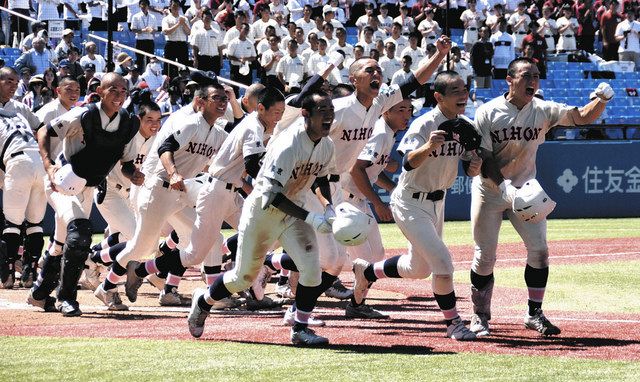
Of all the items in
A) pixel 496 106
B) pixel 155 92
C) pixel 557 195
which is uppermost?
pixel 496 106

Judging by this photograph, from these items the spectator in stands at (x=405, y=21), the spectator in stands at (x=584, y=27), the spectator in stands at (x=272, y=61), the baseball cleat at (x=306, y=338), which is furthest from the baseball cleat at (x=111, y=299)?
the spectator in stands at (x=584, y=27)

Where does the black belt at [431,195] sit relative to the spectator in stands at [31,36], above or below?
above

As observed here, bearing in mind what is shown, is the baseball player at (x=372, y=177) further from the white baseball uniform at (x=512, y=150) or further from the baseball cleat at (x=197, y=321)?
the baseball cleat at (x=197, y=321)

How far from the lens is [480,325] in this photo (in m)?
9.34

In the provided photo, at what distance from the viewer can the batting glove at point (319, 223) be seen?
820 cm

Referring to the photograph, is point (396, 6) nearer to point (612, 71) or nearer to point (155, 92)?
point (612, 71)

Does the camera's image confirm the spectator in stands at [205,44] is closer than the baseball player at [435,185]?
No

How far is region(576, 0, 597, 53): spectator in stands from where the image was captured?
103ft

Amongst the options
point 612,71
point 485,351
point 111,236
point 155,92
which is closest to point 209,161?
point 111,236

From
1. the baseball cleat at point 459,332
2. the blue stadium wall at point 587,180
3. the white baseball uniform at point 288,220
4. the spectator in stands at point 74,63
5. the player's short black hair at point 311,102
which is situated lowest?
the blue stadium wall at point 587,180

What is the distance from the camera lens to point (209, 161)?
37.6ft

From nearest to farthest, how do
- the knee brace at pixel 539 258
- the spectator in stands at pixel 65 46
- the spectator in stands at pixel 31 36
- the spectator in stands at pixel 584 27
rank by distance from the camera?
the knee brace at pixel 539 258 → the spectator in stands at pixel 65 46 → the spectator in stands at pixel 31 36 → the spectator in stands at pixel 584 27

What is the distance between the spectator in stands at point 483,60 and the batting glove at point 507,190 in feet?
60.3

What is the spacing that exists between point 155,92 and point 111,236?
10.6 m
